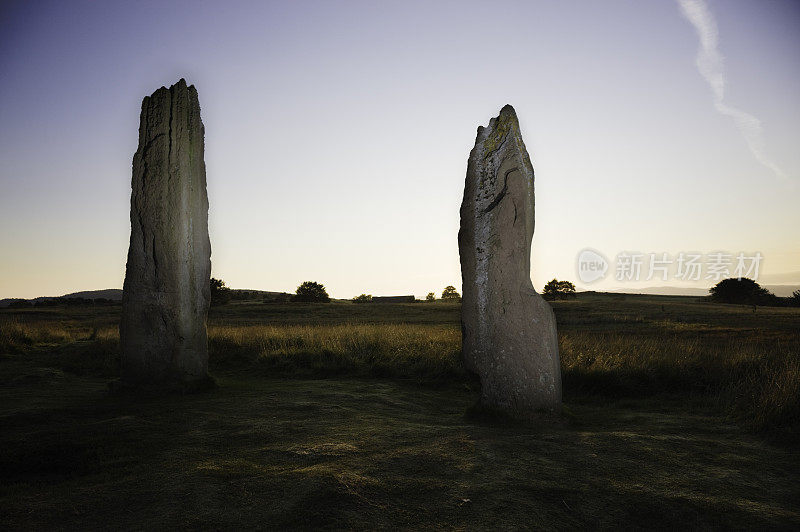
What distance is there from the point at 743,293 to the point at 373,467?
68.6 metres

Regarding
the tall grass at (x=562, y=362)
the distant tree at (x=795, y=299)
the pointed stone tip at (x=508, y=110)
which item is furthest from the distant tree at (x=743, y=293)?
the pointed stone tip at (x=508, y=110)

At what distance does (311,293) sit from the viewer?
221 ft

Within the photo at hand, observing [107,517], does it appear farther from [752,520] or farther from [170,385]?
[170,385]

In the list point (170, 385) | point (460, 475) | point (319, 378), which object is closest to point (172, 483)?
point (460, 475)

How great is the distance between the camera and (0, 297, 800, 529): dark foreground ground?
3.52 meters

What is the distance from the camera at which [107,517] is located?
3.47m

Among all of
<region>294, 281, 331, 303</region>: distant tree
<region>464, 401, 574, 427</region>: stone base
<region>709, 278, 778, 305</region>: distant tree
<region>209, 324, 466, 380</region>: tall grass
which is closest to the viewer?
<region>464, 401, 574, 427</region>: stone base

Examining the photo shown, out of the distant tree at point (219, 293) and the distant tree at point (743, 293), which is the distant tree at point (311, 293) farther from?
the distant tree at point (743, 293)

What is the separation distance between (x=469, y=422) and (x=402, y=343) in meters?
5.88

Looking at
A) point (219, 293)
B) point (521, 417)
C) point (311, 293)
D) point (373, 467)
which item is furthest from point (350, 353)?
point (311, 293)

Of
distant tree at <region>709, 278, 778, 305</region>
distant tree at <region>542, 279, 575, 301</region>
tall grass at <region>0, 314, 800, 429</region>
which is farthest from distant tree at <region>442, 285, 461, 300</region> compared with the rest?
tall grass at <region>0, 314, 800, 429</region>

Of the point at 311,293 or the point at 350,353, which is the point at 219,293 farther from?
the point at 350,353

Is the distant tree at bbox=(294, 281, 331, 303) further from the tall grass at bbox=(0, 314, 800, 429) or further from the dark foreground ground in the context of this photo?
the dark foreground ground

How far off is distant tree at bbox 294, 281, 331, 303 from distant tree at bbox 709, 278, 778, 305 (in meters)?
51.4
